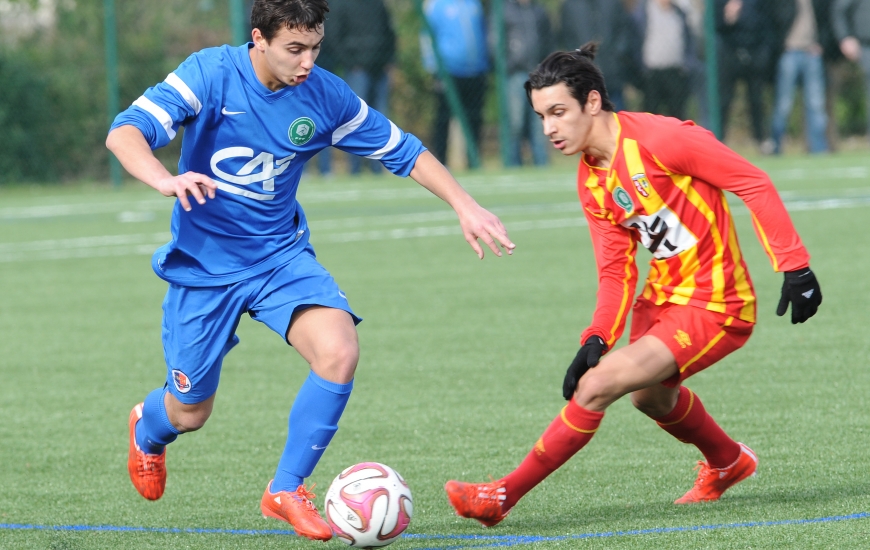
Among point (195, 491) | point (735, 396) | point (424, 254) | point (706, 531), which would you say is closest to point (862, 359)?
point (735, 396)

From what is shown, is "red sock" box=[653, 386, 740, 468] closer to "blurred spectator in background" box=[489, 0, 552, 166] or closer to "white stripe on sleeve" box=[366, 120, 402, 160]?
"white stripe on sleeve" box=[366, 120, 402, 160]

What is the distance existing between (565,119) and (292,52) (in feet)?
2.86

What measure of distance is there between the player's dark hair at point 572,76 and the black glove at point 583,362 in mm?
744

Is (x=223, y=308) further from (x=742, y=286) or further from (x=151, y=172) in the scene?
(x=742, y=286)

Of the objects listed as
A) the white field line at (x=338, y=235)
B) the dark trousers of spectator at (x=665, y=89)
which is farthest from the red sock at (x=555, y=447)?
the dark trousers of spectator at (x=665, y=89)

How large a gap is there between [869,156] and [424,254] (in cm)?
775

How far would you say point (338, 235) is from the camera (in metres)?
13.0

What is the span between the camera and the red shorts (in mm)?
4434

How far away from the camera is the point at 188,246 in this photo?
4805 millimetres

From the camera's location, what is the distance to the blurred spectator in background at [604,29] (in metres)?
16.5

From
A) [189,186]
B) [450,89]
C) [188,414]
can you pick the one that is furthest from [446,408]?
[450,89]

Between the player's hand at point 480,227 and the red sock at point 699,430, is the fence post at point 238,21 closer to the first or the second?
the player's hand at point 480,227

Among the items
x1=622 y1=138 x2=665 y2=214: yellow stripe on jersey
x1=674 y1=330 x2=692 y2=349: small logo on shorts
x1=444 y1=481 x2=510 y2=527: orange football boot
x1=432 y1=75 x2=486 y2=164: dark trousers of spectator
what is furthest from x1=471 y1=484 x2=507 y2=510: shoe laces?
x1=432 y1=75 x2=486 y2=164: dark trousers of spectator

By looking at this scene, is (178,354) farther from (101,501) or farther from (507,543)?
(507,543)
